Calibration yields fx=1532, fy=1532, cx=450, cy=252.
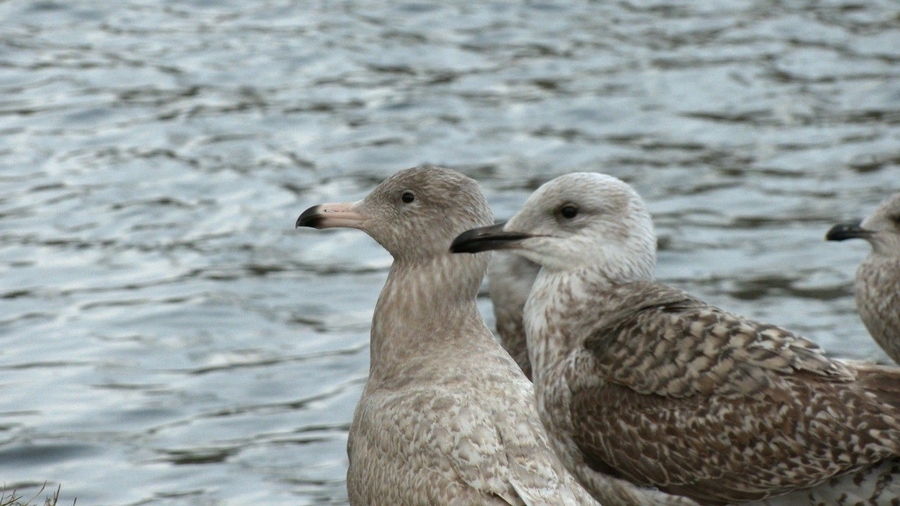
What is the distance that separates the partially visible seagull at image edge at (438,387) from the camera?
5898 mm

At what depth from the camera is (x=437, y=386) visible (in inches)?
248

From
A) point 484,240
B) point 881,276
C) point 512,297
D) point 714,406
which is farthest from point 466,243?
point 881,276

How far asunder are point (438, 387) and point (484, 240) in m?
0.63

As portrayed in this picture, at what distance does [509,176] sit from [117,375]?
479cm

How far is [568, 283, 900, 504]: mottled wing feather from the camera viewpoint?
554cm

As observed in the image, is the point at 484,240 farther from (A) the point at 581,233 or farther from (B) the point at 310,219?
(B) the point at 310,219

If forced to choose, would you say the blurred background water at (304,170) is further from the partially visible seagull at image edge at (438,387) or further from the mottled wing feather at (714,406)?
the mottled wing feather at (714,406)

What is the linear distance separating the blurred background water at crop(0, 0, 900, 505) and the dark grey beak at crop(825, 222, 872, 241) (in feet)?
5.32

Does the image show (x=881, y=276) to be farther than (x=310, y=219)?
Yes

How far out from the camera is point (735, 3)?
19.2m

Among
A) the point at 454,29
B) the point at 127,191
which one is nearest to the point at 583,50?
the point at 454,29

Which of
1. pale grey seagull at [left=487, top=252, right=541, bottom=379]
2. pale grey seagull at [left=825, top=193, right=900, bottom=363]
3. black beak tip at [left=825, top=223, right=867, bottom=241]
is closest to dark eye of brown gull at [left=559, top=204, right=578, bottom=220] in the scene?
pale grey seagull at [left=487, top=252, right=541, bottom=379]

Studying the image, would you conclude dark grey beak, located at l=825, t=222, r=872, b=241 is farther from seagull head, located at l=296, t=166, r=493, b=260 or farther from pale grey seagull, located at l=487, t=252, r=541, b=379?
seagull head, located at l=296, t=166, r=493, b=260

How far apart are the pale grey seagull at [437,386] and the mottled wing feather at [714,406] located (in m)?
0.24
